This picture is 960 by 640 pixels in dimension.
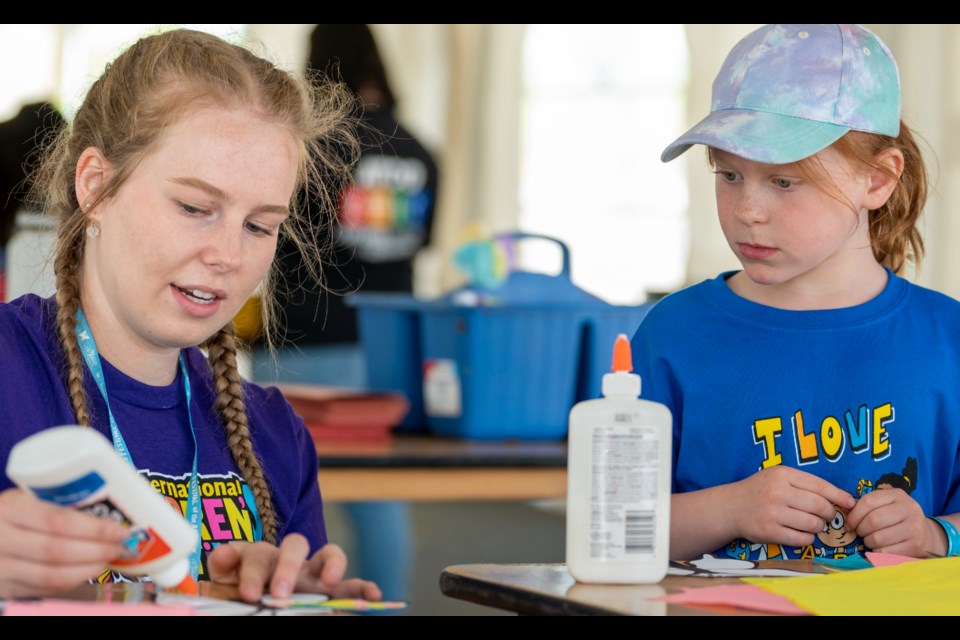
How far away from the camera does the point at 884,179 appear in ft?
5.53

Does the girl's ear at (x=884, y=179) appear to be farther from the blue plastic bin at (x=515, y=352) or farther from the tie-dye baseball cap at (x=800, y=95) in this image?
the blue plastic bin at (x=515, y=352)

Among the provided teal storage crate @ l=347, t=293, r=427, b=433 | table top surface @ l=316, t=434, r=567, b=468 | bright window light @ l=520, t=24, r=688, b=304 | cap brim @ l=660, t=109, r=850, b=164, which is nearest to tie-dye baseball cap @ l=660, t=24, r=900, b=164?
cap brim @ l=660, t=109, r=850, b=164

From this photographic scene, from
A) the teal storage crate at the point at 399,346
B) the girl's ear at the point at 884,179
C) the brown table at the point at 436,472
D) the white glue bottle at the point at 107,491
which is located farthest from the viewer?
the teal storage crate at the point at 399,346

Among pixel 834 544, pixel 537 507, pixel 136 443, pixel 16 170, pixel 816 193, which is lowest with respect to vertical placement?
pixel 537 507

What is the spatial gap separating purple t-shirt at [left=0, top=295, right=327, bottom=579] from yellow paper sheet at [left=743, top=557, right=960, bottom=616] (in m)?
0.60

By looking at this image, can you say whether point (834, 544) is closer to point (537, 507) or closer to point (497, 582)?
point (497, 582)

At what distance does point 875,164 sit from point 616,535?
2.24 feet

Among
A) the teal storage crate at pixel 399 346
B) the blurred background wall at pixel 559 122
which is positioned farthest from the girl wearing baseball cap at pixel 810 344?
the blurred background wall at pixel 559 122

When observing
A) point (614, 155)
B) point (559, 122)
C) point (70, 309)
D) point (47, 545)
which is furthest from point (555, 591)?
point (559, 122)

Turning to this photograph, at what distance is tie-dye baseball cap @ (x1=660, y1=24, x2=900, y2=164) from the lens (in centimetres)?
157

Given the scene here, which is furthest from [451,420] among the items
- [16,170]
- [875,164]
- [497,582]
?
[497,582]

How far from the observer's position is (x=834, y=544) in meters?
1.57

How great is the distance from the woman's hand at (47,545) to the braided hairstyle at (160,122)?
34 centimetres

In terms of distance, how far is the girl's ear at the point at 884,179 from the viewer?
1.66 m
